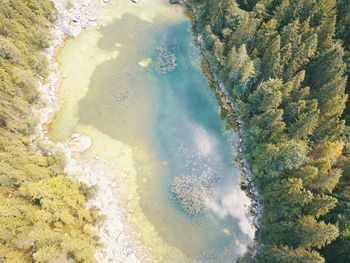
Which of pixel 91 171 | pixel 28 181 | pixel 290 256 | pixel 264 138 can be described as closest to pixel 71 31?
pixel 91 171

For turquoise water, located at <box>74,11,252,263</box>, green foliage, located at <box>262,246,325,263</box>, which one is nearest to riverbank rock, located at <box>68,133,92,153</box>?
turquoise water, located at <box>74,11,252,263</box>

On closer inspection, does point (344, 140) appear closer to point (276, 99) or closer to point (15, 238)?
point (276, 99)

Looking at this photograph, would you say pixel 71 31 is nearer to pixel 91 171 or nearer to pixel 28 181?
pixel 91 171

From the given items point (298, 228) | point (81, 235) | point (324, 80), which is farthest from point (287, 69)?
point (81, 235)

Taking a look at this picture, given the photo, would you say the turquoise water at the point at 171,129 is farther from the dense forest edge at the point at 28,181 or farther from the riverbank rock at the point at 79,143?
the dense forest edge at the point at 28,181

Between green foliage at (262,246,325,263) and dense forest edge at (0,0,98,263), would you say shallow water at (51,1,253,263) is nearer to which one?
green foliage at (262,246,325,263)
